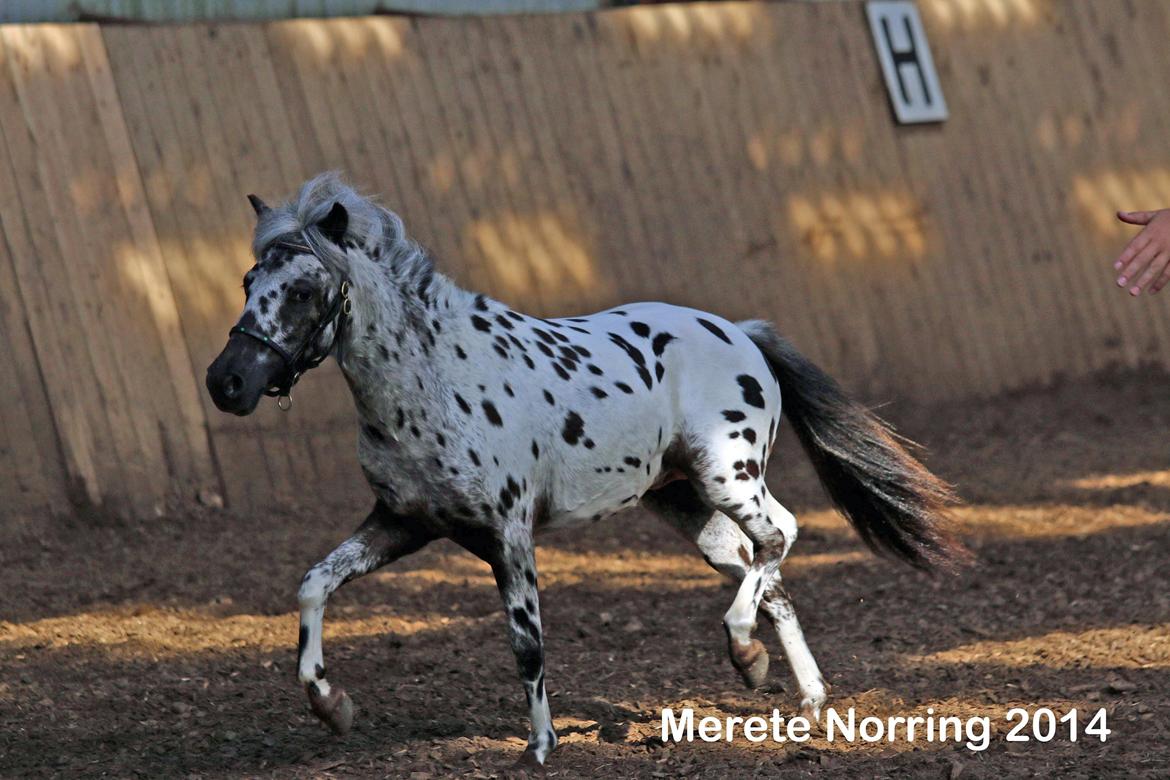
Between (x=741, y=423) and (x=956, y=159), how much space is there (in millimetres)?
7223

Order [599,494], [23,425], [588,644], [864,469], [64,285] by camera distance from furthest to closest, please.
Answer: [64,285] → [23,425] → [588,644] → [864,469] → [599,494]

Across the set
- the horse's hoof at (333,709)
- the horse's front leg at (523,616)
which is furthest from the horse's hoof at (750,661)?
the horse's hoof at (333,709)

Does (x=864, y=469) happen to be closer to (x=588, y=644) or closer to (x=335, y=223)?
(x=588, y=644)

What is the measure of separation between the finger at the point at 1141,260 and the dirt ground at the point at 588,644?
4.86 feet

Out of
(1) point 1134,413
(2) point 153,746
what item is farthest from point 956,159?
(2) point 153,746

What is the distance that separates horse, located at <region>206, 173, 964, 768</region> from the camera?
470 centimetres

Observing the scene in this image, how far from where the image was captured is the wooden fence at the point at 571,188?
8.79m

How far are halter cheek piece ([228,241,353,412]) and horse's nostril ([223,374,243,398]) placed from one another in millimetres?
98

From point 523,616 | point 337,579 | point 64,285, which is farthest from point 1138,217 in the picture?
point 64,285

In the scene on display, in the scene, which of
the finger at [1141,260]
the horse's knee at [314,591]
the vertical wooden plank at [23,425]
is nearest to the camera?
the finger at [1141,260]

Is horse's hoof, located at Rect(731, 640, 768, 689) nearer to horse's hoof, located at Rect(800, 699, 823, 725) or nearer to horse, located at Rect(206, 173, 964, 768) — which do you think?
horse, located at Rect(206, 173, 964, 768)

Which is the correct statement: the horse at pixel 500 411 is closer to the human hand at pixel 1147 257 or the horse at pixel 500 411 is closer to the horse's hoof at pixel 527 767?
the horse's hoof at pixel 527 767

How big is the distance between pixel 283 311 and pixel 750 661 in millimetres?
2059

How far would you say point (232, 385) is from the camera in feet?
14.7
